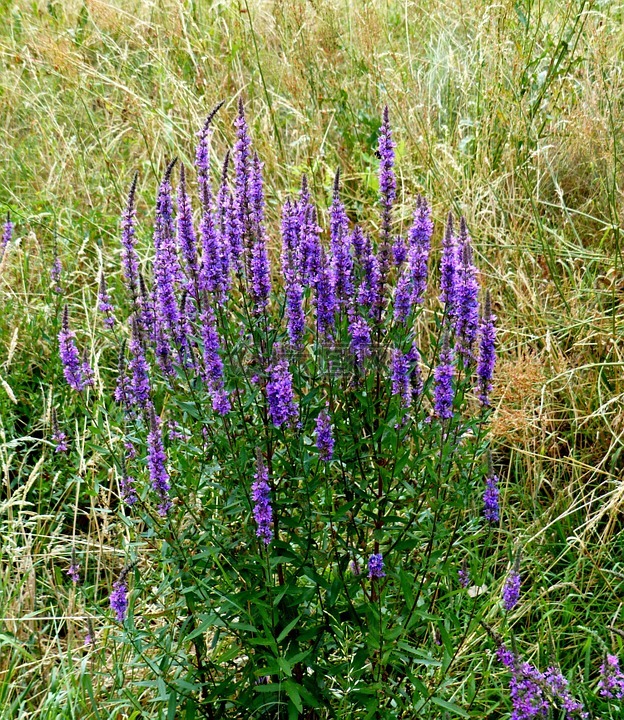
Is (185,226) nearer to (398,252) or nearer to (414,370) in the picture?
(398,252)

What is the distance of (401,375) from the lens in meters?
2.94

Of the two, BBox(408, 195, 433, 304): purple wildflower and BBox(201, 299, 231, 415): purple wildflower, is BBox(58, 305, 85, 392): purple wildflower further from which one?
BBox(408, 195, 433, 304): purple wildflower

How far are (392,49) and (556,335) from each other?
280 cm

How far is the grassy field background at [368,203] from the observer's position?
3.83 m

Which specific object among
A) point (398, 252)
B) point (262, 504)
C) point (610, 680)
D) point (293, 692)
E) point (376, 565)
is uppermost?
point (398, 252)

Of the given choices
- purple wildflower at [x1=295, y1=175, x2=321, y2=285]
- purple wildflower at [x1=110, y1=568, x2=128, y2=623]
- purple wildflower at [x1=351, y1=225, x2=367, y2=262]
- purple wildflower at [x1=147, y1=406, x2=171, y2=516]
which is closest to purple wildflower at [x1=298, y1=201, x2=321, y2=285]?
purple wildflower at [x1=295, y1=175, x2=321, y2=285]

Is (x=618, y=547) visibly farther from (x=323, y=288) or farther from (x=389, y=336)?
(x=323, y=288)

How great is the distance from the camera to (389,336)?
9.78ft

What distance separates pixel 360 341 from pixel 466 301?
0.38 m

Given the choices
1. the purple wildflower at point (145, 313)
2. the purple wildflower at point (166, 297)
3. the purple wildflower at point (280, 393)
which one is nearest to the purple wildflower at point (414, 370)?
the purple wildflower at point (280, 393)

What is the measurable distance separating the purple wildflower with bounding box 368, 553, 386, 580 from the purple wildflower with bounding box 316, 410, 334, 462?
0.39m

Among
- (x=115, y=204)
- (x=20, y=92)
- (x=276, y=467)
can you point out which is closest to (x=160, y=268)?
(x=276, y=467)

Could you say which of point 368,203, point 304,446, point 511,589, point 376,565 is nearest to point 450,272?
point 304,446

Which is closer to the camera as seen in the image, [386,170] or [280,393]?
[280,393]
